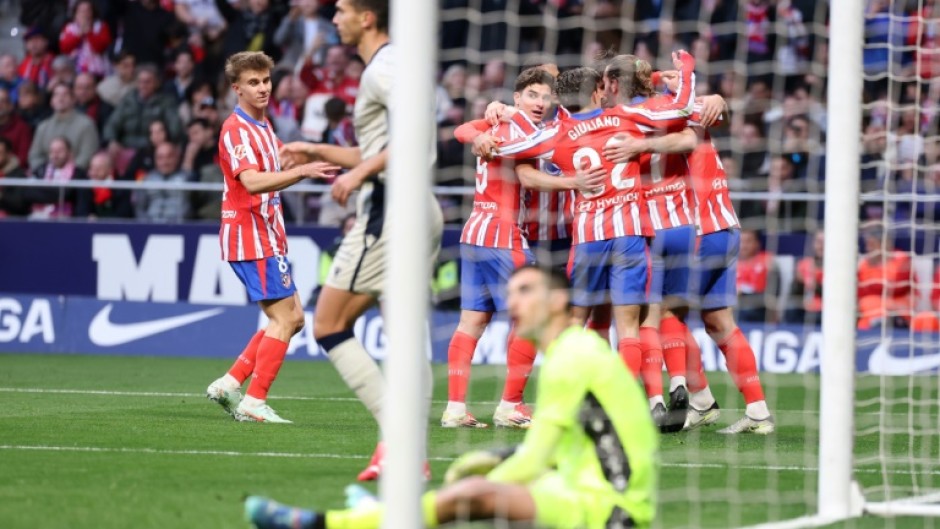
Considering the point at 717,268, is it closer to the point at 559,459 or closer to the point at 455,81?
the point at 559,459

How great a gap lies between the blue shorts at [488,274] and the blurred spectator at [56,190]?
7693 millimetres

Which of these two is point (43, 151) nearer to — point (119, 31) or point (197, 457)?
point (119, 31)

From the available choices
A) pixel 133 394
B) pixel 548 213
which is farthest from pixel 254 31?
pixel 548 213

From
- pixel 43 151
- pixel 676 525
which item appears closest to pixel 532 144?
pixel 676 525

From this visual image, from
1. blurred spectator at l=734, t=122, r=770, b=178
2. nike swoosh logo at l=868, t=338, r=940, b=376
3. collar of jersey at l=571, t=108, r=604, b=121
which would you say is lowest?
nike swoosh logo at l=868, t=338, r=940, b=376

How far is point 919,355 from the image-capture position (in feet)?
46.3

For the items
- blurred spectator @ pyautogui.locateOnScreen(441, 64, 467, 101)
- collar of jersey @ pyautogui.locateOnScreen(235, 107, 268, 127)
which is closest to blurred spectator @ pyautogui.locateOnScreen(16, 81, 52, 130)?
blurred spectator @ pyautogui.locateOnScreen(441, 64, 467, 101)

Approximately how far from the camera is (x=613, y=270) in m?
9.09

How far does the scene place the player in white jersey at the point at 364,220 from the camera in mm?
6727

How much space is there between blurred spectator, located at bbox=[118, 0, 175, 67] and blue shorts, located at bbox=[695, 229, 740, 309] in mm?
10446

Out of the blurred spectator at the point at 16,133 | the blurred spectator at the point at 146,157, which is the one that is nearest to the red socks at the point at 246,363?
the blurred spectator at the point at 146,157

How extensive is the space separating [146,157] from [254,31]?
2206 mm

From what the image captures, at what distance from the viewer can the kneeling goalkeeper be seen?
5195 millimetres

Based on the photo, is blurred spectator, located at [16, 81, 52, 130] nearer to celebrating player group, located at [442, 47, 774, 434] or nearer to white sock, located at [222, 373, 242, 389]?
white sock, located at [222, 373, 242, 389]
